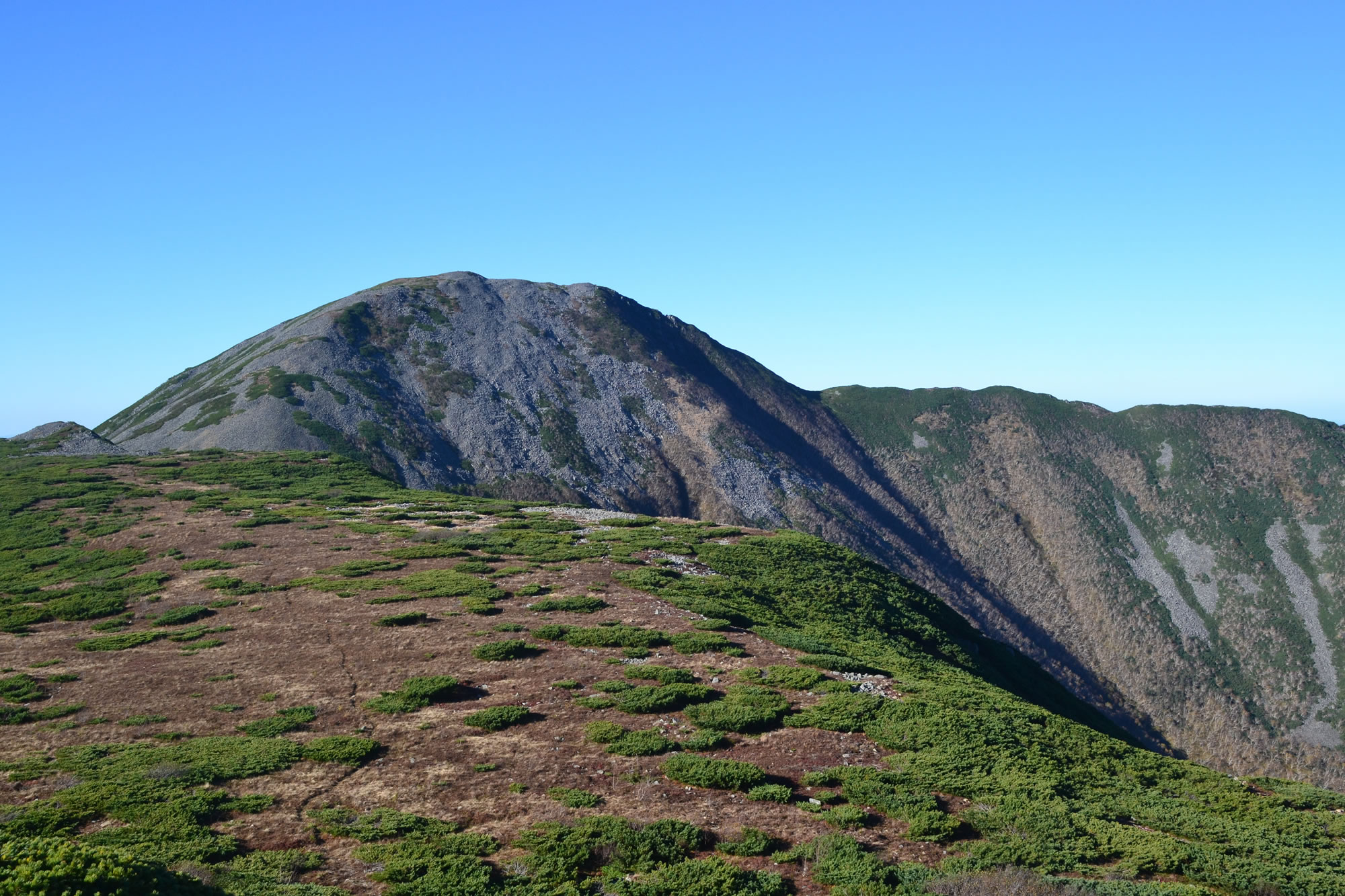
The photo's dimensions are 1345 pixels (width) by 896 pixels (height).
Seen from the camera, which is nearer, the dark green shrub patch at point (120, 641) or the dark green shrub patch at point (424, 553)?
the dark green shrub patch at point (120, 641)

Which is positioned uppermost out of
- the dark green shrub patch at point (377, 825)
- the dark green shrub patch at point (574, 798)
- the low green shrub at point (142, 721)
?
the dark green shrub patch at point (574, 798)

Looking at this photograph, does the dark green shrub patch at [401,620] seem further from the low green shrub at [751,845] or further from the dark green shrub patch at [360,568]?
the low green shrub at [751,845]

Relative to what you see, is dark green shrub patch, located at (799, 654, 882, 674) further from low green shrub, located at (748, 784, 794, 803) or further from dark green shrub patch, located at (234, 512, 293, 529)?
dark green shrub patch, located at (234, 512, 293, 529)

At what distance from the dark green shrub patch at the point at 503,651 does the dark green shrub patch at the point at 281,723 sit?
600 cm

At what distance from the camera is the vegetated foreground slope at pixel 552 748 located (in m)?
15.7

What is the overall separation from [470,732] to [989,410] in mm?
137581

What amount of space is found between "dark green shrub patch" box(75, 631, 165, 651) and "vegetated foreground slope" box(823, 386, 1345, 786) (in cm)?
9753

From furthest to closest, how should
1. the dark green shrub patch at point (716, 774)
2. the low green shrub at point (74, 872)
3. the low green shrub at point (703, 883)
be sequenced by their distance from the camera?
the dark green shrub patch at point (716, 774), the low green shrub at point (703, 883), the low green shrub at point (74, 872)

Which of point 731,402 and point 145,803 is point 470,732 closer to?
point 145,803

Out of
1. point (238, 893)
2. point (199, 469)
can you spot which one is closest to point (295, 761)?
point (238, 893)

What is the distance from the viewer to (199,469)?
214 feet

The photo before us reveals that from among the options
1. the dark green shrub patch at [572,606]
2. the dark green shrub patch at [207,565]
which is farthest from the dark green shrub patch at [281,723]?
the dark green shrub patch at [207,565]

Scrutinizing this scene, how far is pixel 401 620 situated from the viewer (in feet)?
104

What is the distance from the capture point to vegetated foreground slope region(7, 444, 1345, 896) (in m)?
15.7
